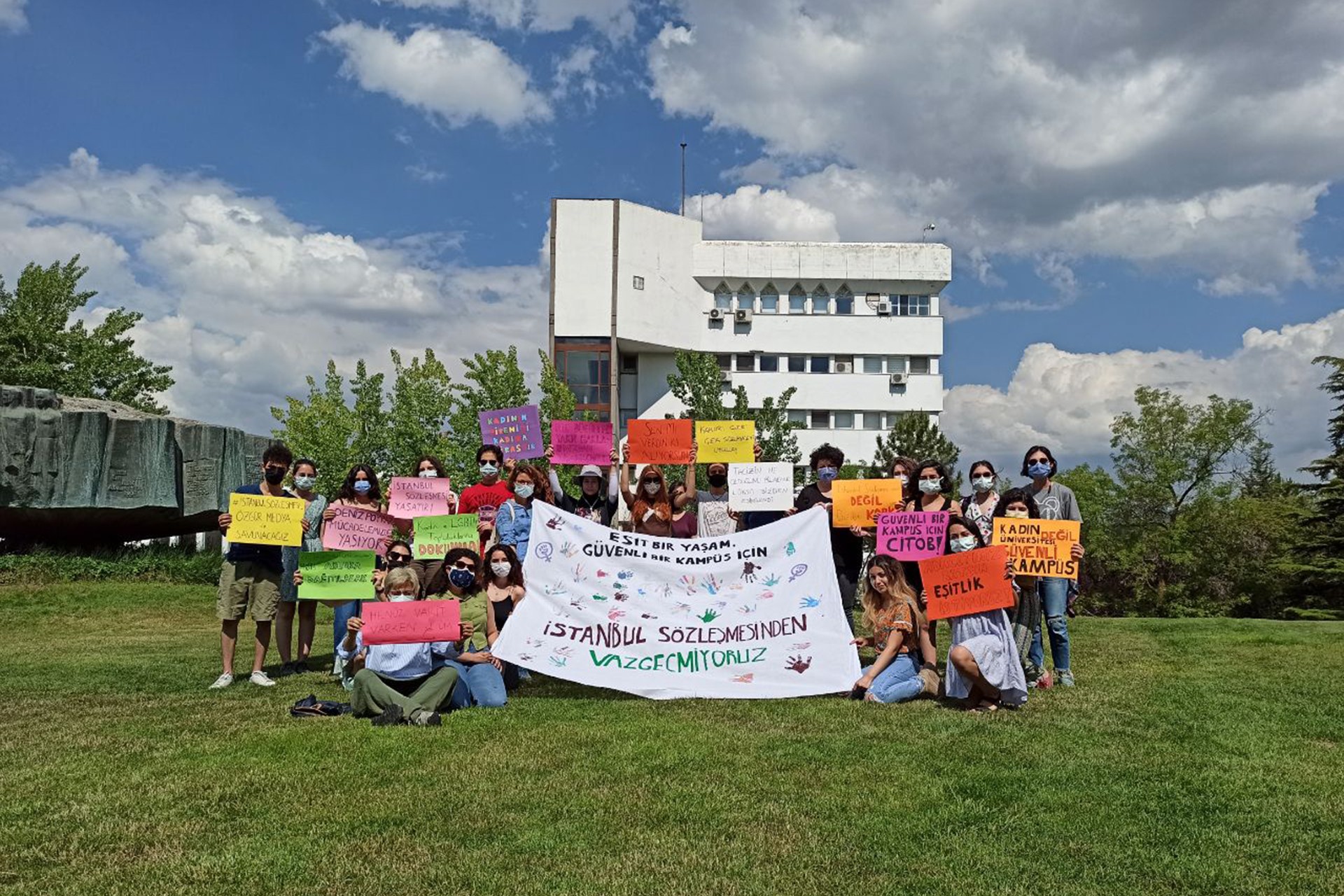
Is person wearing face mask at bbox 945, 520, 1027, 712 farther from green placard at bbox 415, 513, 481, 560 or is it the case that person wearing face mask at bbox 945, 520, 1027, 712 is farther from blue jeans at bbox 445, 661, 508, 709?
green placard at bbox 415, 513, 481, 560

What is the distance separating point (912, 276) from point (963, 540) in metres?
52.6

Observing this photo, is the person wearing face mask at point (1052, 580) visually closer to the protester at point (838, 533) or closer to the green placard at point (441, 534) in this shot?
the protester at point (838, 533)

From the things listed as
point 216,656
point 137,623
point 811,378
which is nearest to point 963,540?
point 216,656

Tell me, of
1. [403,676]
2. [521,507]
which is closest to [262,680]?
[403,676]

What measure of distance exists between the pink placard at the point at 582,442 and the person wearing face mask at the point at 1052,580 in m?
4.49

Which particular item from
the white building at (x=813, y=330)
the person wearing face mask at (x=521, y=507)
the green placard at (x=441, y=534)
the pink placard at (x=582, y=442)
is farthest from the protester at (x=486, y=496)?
the white building at (x=813, y=330)

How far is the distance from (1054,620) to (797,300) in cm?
5165

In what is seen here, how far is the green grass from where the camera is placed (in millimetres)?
4312

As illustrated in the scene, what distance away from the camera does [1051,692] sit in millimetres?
8875

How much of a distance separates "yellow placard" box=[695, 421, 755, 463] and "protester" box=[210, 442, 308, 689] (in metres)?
4.20

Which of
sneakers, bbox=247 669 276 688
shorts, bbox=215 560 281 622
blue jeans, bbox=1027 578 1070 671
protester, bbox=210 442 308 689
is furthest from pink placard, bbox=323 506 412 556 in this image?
blue jeans, bbox=1027 578 1070 671

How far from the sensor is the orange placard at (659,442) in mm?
11461

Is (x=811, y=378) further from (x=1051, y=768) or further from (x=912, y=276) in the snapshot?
(x=1051, y=768)

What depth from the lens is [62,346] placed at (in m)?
37.8
